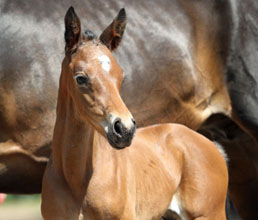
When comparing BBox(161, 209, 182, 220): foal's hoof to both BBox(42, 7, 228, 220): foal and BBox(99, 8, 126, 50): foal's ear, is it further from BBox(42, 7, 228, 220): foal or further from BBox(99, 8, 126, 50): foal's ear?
BBox(99, 8, 126, 50): foal's ear

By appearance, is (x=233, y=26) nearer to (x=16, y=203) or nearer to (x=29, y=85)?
(x=29, y=85)

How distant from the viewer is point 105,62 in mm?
3400

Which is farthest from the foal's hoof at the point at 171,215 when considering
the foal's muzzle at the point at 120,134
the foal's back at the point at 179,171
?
the foal's muzzle at the point at 120,134

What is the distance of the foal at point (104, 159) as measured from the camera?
11.0 feet

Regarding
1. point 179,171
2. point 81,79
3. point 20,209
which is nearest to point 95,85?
point 81,79

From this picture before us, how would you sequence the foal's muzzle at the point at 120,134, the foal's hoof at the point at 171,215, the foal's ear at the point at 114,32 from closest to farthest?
the foal's muzzle at the point at 120,134, the foal's ear at the point at 114,32, the foal's hoof at the point at 171,215

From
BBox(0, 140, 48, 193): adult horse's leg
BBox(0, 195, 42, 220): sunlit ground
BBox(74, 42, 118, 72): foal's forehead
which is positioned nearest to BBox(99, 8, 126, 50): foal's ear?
BBox(74, 42, 118, 72): foal's forehead

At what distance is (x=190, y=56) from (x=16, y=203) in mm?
10953

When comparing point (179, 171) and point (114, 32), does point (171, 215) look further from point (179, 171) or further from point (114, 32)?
point (114, 32)

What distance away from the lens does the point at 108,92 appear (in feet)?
10.9

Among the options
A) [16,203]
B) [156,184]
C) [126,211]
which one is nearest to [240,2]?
[156,184]

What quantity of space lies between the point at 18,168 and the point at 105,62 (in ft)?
4.20

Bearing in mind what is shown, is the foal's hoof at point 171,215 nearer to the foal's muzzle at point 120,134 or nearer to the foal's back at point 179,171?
the foal's back at point 179,171

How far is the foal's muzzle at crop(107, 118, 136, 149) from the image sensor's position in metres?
3.19
